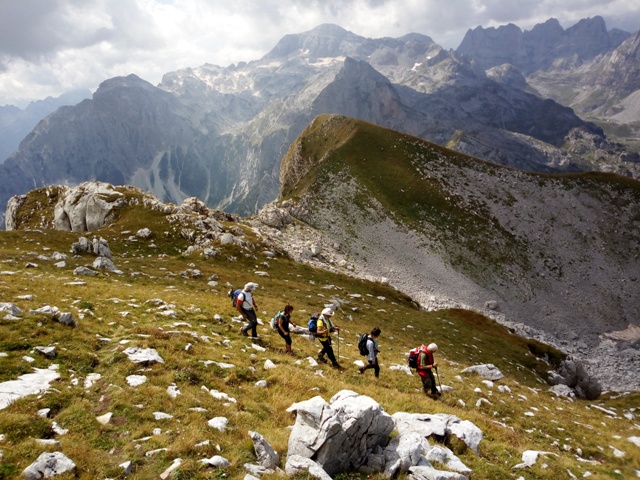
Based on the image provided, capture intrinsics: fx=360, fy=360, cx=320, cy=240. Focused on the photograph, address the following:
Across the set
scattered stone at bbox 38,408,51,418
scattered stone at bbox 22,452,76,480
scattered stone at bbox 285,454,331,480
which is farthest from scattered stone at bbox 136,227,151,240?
scattered stone at bbox 285,454,331,480

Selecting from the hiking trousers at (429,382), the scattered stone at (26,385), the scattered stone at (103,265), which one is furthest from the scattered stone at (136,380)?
the scattered stone at (103,265)

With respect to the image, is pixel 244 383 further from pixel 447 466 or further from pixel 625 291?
Result: pixel 625 291

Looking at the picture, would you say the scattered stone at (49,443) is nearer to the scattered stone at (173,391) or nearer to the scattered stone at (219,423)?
the scattered stone at (173,391)

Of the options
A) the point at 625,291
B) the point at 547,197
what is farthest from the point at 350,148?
the point at 625,291

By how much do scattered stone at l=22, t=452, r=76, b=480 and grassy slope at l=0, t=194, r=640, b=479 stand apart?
244mm

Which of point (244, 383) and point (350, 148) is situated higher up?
point (350, 148)

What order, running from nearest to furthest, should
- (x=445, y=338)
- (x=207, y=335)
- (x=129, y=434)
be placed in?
(x=129, y=434)
(x=207, y=335)
(x=445, y=338)

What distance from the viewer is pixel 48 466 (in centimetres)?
841

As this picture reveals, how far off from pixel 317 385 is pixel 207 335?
7.64 metres

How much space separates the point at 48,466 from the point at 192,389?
17.1 feet

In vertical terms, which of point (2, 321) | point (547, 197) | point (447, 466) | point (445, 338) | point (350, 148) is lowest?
point (445, 338)

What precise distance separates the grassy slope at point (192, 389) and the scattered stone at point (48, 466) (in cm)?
24

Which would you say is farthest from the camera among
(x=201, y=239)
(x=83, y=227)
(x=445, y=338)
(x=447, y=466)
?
(x=83, y=227)

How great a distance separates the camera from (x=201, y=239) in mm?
51531
